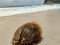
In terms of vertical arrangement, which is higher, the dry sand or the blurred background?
the blurred background

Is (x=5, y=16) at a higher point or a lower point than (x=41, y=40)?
higher

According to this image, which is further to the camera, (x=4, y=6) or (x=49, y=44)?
(x=49, y=44)

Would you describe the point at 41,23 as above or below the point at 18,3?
below

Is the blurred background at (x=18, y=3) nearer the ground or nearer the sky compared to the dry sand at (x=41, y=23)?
nearer the sky

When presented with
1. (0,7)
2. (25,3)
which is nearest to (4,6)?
(0,7)

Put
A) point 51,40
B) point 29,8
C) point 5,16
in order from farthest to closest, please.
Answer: point 51,40, point 29,8, point 5,16

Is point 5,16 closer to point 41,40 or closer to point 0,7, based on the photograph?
point 0,7

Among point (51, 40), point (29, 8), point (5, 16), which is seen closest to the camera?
point (5, 16)

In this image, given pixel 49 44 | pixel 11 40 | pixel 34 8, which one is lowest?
pixel 49 44
